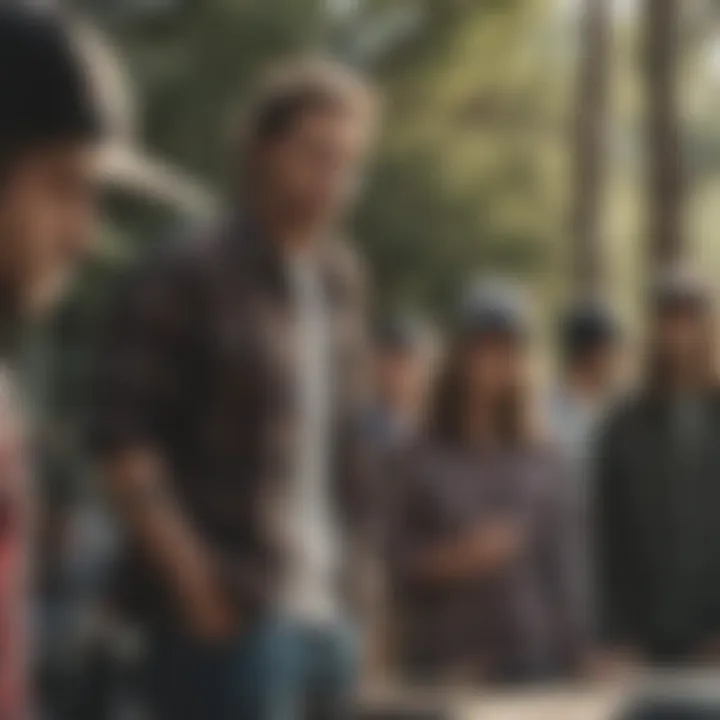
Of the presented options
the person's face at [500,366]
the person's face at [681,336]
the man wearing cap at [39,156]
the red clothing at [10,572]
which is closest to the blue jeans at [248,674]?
the person's face at [500,366]

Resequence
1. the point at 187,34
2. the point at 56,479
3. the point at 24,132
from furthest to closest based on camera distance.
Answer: the point at 187,34 → the point at 56,479 → the point at 24,132

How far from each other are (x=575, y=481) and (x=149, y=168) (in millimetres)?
424

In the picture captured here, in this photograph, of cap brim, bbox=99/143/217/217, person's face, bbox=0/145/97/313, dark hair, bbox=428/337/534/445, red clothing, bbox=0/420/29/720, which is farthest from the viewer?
dark hair, bbox=428/337/534/445

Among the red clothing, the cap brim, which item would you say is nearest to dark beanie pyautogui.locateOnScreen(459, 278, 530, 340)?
the cap brim

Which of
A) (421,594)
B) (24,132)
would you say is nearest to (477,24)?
(421,594)

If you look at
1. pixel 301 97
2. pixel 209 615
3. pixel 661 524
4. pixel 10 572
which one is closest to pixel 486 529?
pixel 661 524

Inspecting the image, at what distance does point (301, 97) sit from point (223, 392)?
0.22 meters

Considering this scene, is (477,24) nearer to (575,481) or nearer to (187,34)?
(187,34)

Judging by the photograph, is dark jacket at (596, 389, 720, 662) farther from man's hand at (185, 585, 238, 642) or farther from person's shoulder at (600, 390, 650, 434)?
man's hand at (185, 585, 238, 642)

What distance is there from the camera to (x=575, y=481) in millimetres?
1511

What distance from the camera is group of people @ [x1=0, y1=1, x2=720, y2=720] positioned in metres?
1.36

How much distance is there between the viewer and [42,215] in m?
0.87

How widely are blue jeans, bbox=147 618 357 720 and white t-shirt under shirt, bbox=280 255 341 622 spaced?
2 centimetres

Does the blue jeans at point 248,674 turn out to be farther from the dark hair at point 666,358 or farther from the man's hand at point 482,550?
the dark hair at point 666,358
